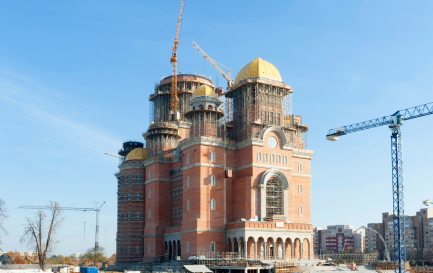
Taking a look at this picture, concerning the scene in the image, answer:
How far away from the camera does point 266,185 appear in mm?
96438

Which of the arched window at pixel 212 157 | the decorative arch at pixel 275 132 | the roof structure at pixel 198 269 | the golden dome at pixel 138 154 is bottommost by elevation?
the roof structure at pixel 198 269

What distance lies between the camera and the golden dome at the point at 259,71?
101750mm

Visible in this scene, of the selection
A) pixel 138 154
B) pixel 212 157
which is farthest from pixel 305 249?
pixel 138 154

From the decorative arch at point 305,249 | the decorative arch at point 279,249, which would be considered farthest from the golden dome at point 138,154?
the decorative arch at point 305,249

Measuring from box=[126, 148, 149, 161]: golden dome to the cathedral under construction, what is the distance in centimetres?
55

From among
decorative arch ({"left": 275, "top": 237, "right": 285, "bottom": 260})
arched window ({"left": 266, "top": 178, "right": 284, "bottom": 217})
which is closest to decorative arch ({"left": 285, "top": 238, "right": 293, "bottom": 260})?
decorative arch ({"left": 275, "top": 237, "right": 285, "bottom": 260})

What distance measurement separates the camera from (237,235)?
92.2 m

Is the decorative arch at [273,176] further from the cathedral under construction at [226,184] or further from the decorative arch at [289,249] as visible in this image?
the decorative arch at [289,249]

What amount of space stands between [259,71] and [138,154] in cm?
3257

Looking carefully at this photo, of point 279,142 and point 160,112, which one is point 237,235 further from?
point 160,112

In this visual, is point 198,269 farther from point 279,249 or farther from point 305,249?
point 305,249

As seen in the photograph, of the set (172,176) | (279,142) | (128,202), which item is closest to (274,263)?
(279,142)

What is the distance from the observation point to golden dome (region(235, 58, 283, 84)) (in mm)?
101750

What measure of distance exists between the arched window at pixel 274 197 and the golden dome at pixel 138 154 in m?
31.3
